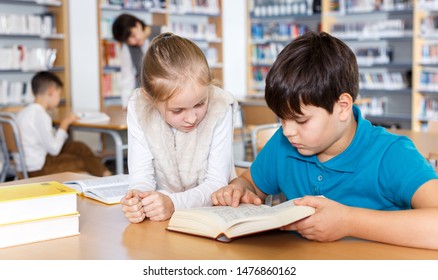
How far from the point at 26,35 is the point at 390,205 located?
191 inches

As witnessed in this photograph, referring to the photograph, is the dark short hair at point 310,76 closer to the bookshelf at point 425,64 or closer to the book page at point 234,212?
the book page at point 234,212

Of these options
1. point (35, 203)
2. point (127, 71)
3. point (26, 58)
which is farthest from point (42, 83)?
point (35, 203)

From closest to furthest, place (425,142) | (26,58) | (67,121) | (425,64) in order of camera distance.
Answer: (425,142)
(67,121)
(26,58)
(425,64)

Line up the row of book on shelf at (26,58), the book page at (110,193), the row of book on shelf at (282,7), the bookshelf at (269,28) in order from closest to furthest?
the book page at (110,193)
the row of book on shelf at (26,58)
the row of book on shelf at (282,7)
the bookshelf at (269,28)

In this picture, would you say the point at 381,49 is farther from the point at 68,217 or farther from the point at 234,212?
the point at 68,217

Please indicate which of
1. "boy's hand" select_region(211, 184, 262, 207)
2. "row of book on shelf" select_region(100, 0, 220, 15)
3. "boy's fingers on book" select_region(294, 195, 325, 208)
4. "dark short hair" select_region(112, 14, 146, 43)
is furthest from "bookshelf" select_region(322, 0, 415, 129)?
"boy's fingers on book" select_region(294, 195, 325, 208)

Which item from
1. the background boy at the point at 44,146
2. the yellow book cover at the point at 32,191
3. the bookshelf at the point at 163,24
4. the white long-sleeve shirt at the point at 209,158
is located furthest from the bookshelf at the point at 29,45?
the yellow book cover at the point at 32,191

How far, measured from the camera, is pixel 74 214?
130cm

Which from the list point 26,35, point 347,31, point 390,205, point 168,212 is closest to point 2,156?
point 26,35

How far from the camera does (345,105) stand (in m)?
1.33

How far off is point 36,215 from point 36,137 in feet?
9.16

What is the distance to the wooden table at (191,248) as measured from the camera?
3.73ft

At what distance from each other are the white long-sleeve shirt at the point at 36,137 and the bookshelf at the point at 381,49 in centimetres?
371
